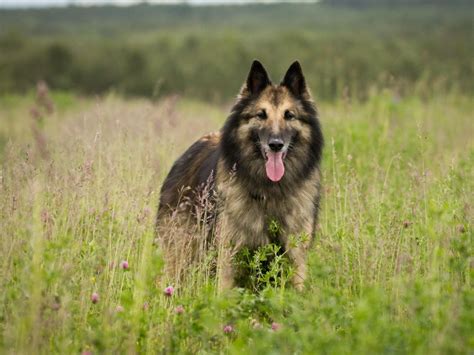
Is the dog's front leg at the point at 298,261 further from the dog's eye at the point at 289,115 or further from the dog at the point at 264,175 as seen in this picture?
the dog's eye at the point at 289,115

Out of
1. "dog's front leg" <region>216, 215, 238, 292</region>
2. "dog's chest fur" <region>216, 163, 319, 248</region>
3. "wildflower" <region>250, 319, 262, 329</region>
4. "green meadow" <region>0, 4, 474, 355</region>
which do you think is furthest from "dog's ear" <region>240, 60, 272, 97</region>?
"wildflower" <region>250, 319, 262, 329</region>

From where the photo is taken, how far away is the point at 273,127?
483cm

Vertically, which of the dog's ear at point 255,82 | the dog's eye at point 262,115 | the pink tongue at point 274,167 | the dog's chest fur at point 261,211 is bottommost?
the dog's chest fur at point 261,211

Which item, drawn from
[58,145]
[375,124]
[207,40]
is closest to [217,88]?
[207,40]

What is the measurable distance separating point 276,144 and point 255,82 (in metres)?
0.67

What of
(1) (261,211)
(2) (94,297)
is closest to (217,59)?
(1) (261,211)

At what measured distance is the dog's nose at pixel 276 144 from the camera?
4.77 m

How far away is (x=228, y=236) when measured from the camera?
4.69m

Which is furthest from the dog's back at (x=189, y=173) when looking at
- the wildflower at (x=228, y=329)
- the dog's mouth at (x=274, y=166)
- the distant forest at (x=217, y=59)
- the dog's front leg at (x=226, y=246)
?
the distant forest at (x=217, y=59)

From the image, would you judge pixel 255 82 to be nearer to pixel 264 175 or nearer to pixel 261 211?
pixel 264 175

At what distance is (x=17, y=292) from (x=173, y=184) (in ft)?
8.00

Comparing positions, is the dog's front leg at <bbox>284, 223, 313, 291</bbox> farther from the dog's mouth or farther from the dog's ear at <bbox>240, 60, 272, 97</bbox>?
the dog's ear at <bbox>240, 60, 272, 97</bbox>

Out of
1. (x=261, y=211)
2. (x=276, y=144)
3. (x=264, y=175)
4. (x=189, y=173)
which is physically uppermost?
(x=276, y=144)

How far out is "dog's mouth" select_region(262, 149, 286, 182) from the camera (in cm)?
488
